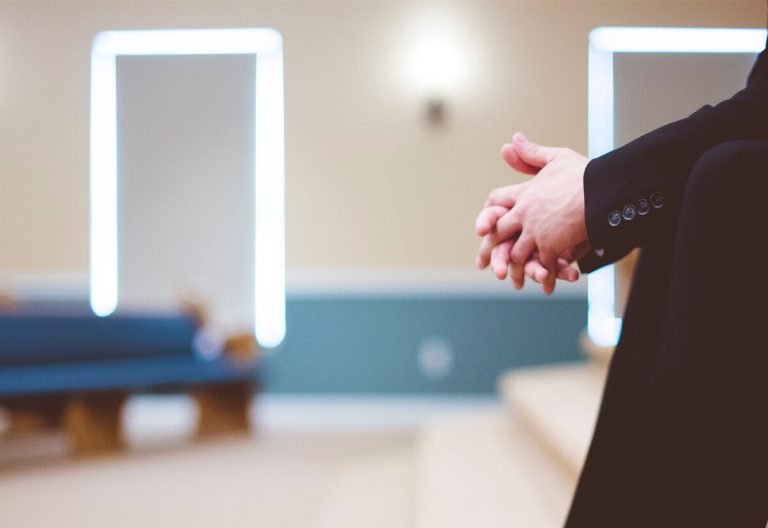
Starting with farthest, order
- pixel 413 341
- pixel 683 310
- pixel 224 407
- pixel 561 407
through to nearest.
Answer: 1. pixel 413 341
2. pixel 224 407
3. pixel 561 407
4. pixel 683 310

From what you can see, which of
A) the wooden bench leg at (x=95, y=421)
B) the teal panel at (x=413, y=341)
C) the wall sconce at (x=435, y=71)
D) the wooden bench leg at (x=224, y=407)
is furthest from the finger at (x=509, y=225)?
the teal panel at (x=413, y=341)

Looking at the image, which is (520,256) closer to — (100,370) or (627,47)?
(627,47)

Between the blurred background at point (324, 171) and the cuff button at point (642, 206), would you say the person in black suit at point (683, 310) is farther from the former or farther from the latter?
the blurred background at point (324, 171)

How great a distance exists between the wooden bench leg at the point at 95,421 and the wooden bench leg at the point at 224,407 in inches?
19.2

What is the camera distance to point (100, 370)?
119 inches

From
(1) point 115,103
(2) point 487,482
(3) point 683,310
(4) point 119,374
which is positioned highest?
(1) point 115,103

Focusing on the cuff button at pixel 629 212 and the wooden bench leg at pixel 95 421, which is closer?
the cuff button at pixel 629 212

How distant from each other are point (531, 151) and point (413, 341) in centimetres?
325

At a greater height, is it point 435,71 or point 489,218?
point 435,71

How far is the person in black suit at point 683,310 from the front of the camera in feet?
2.11

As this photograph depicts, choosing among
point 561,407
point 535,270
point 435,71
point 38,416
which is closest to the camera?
point 535,270

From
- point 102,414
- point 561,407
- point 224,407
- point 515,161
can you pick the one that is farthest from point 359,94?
point 224,407

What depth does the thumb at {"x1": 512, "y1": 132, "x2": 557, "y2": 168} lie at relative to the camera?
3.01 ft

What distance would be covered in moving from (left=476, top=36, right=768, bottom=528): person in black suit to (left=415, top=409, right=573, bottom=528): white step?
22.7 inches
